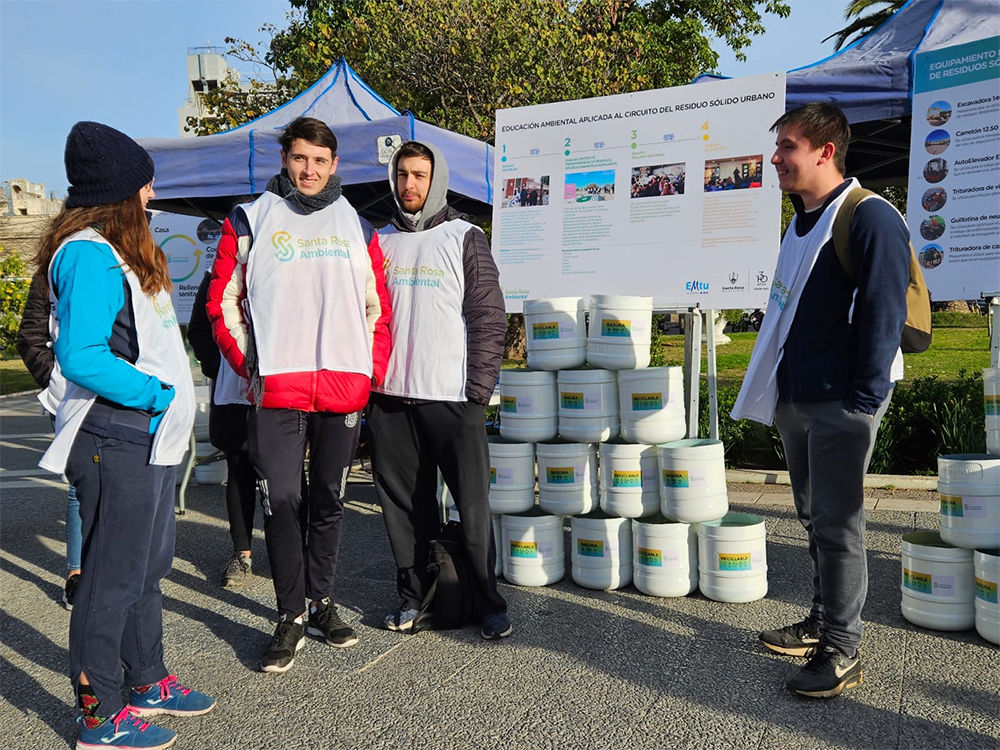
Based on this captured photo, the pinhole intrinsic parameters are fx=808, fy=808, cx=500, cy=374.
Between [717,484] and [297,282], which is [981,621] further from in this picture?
[297,282]

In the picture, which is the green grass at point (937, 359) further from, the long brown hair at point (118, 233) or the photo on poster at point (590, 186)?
the long brown hair at point (118, 233)

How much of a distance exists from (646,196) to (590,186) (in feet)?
1.37

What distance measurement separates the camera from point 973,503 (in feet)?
11.2

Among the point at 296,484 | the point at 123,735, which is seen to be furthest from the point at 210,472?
the point at 123,735

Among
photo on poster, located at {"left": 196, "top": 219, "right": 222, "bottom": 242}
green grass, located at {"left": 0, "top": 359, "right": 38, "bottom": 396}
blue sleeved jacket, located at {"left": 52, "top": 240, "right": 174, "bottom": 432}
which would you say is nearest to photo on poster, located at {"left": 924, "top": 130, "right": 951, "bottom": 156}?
blue sleeved jacket, located at {"left": 52, "top": 240, "right": 174, "bottom": 432}

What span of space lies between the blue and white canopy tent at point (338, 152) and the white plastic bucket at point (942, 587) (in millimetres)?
4252

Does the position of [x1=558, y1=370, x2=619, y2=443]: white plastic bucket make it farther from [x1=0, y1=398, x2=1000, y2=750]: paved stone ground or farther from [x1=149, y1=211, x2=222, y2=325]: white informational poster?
[x1=149, y1=211, x2=222, y2=325]: white informational poster

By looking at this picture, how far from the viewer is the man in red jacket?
318 cm

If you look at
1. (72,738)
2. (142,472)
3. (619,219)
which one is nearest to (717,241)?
(619,219)

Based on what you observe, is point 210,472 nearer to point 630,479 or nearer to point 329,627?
point 329,627

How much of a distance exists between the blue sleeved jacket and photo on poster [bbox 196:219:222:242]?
6621 mm

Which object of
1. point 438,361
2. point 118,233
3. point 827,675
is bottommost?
point 827,675

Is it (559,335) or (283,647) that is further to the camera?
(559,335)

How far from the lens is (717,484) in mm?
3994
